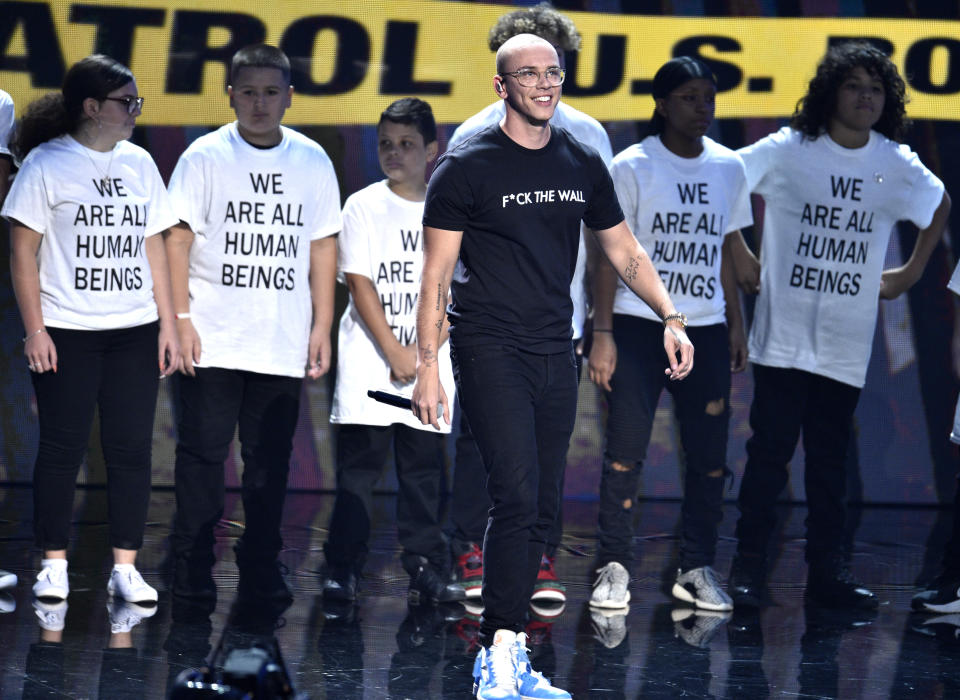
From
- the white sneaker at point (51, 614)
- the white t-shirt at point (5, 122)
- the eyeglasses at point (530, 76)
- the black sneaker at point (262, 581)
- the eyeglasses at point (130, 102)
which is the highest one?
the eyeglasses at point (530, 76)

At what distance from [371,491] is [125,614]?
85cm

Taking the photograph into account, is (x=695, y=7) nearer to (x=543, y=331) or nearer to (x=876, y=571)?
(x=876, y=571)

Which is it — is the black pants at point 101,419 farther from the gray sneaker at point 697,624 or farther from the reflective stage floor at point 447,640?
the gray sneaker at point 697,624

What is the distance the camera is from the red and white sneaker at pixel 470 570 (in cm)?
460

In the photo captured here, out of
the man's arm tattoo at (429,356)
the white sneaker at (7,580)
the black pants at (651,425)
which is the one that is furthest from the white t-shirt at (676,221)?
Answer: the white sneaker at (7,580)

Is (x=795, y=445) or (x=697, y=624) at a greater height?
(x=795, y=445)

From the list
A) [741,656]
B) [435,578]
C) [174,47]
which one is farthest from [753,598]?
[174,47]

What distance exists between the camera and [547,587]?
4555 mm

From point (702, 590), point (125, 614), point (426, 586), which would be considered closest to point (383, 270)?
point (426, 586)

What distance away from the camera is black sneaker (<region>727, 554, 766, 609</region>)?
4.65 m

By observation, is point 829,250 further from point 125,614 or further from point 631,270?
point 125,614

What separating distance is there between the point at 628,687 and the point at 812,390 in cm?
153

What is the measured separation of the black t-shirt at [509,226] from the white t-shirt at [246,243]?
3.50 feet

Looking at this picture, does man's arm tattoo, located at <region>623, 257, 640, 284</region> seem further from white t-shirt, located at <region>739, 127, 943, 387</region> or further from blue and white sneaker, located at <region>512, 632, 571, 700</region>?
white t-shirt, located at <region>739, 127, 943, 387</region>
